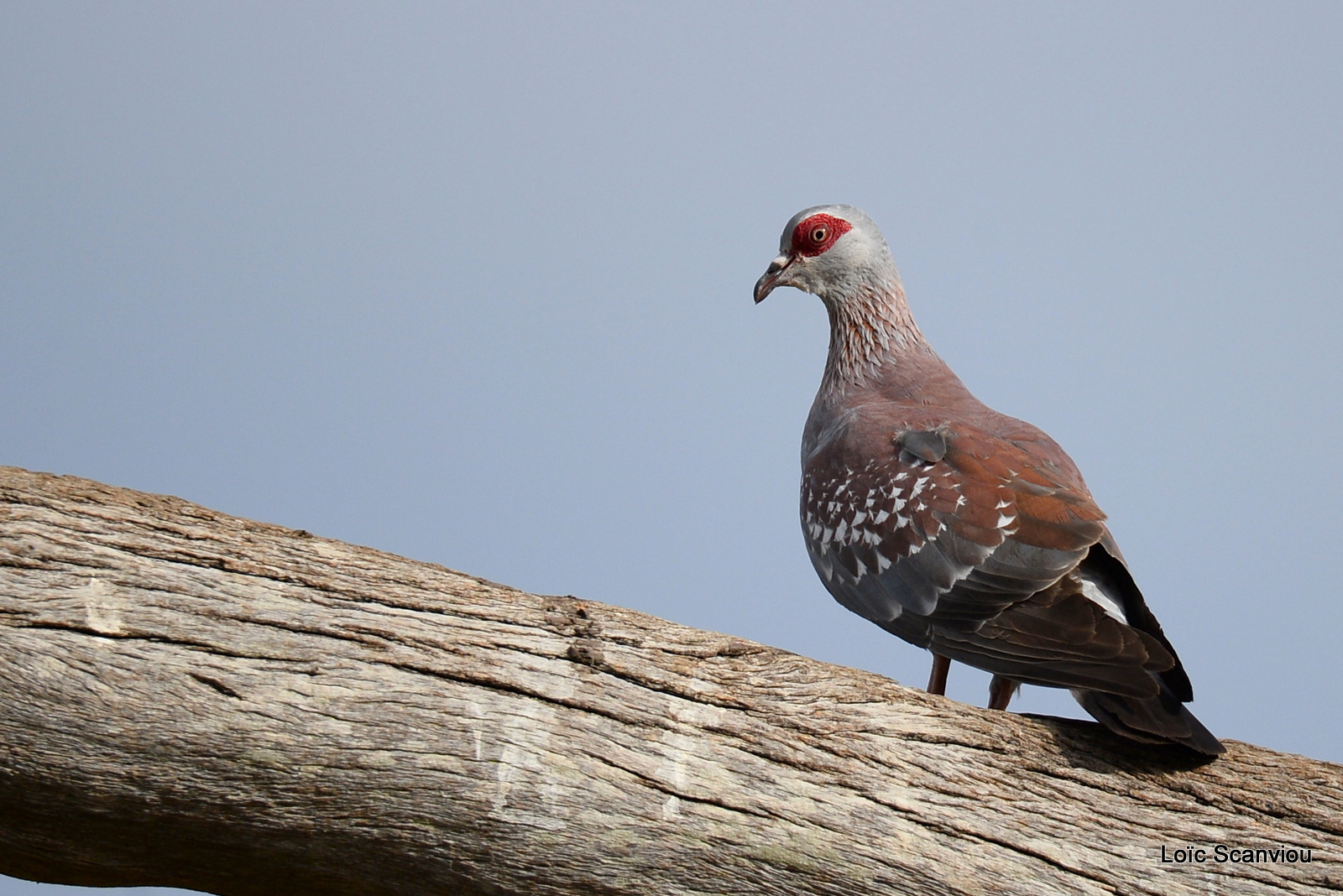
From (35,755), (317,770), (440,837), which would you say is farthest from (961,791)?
(35,755)

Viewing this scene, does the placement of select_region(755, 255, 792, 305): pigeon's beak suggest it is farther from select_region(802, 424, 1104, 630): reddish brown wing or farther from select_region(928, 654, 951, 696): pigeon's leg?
select_region(928, 654, 951, 696): pigeon's leg

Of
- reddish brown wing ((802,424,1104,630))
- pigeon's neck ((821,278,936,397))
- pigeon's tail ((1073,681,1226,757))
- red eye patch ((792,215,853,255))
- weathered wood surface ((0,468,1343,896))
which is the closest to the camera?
weathered wood surface ((0,468,1343,896))

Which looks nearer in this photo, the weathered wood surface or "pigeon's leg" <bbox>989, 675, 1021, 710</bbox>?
the weathered wood surface

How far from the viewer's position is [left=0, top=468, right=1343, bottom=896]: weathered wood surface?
3.17 m

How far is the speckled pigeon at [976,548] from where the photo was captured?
3693 mm

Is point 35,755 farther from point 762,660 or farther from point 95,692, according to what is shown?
point 762,660

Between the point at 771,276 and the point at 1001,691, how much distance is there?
2414 millimetres

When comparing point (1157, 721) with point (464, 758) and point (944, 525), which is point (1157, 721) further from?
point (464, 758)

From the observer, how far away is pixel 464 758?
3248 millimetres

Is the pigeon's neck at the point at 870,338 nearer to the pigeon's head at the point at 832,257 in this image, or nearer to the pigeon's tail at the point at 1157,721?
Answer: the pigeon's head at the point at 832,257

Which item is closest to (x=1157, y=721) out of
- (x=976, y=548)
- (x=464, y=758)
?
(x=976, y=548)

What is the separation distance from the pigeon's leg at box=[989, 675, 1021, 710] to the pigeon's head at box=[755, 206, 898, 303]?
2.15m

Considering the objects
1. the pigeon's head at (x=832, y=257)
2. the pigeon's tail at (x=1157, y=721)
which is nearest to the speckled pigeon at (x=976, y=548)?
the pigeon's tail at (x=1157, y=721)

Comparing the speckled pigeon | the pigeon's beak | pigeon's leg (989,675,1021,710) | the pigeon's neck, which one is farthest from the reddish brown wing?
the pigeon's beak
